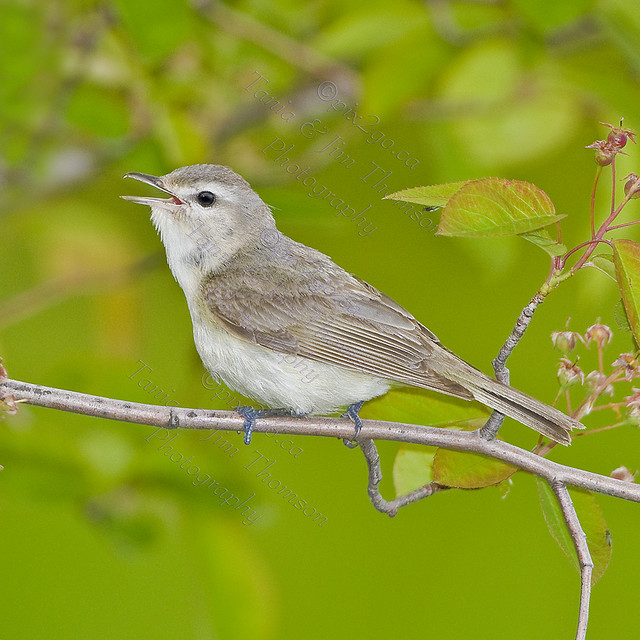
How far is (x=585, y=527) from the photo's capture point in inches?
73.7

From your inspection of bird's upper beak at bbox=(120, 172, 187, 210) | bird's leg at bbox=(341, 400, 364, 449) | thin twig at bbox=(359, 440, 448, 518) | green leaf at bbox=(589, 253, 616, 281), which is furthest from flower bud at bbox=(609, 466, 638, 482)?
bird's upper beak at bbox=(120, 172, 187, 210)

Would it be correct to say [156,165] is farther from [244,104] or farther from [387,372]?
[387,372]

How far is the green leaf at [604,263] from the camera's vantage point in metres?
1.58

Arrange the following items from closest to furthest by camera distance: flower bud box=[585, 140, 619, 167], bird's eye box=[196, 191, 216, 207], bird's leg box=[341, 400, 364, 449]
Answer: flower bud box=[585, 140, 619, 167], bird's leg box=[341, 400, 364, 449], bird's eye box=[196, 191, 216, 207]

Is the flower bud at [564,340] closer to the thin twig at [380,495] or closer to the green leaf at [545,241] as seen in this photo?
the green leaf at [545,241]

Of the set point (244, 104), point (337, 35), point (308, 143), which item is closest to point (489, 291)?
point (308, 143)

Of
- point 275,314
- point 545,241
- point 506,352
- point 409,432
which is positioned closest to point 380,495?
point 409,432

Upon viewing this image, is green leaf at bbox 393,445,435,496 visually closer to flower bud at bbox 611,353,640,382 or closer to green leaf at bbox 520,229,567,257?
flower bud at bbox 611,353,640,382

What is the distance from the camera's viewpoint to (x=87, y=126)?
2748 mm

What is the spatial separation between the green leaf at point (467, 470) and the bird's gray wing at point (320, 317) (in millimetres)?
442

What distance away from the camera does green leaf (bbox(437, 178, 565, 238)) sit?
4.70 feet

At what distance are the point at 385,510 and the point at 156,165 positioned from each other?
141cm

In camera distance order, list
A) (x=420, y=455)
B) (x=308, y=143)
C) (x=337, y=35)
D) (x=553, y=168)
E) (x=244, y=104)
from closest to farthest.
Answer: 1. (x=420, y=455)
2. (x=337, y=35)
3. (x=244, y=104)
4. (x=308, y=143)
5. (x=553, y=168)

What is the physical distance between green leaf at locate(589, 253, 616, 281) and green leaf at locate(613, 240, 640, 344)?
81mm
